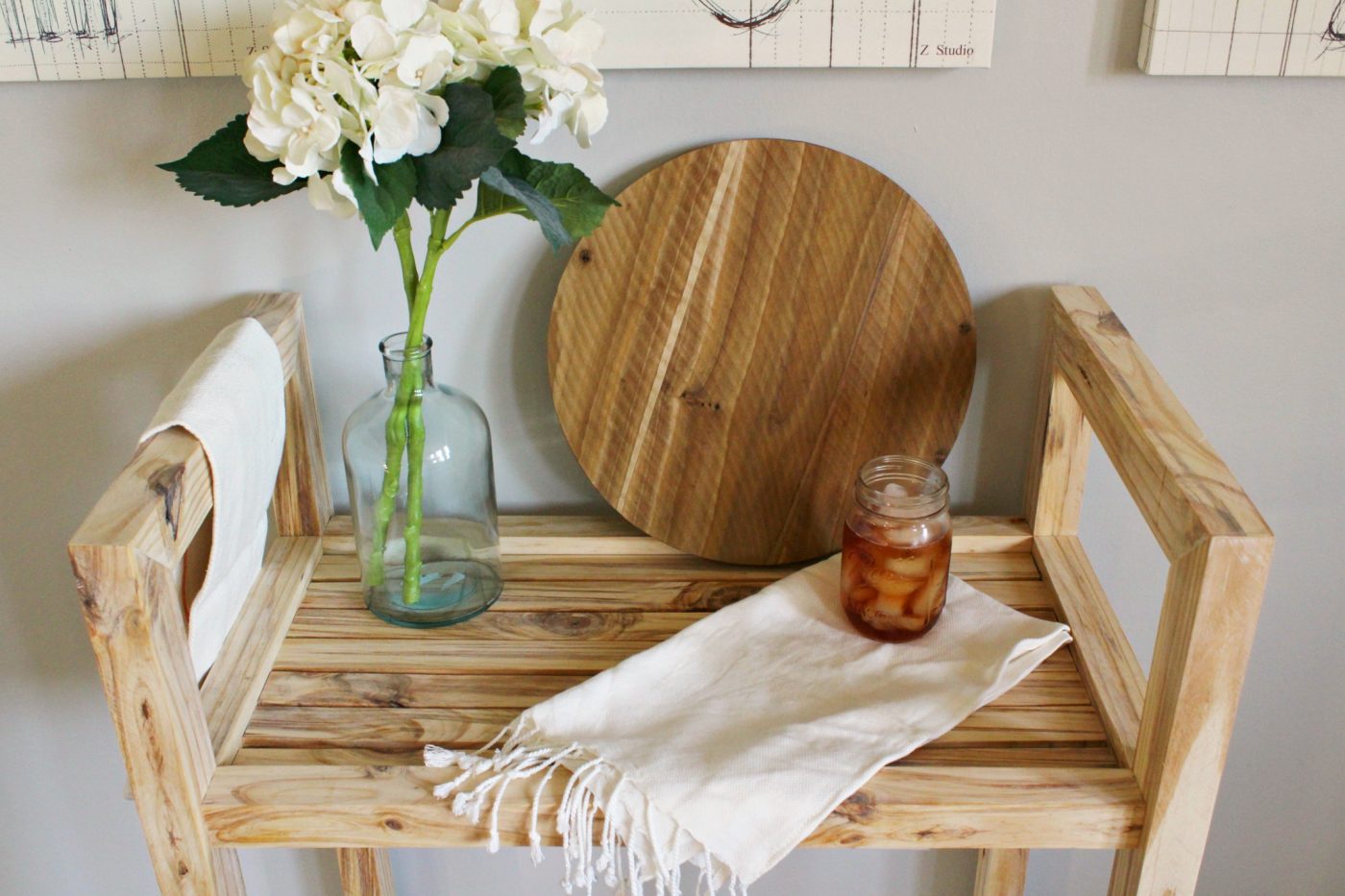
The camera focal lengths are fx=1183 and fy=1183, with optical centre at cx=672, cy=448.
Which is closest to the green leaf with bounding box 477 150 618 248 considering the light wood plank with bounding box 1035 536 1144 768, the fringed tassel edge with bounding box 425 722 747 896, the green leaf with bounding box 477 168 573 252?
the green leaf with bounding box 477 168 573 252

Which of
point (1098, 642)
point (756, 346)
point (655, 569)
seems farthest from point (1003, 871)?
point (756, 346)

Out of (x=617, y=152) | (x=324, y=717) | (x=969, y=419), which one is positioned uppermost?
(x=617, y=152)

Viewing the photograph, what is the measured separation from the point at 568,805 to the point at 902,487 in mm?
353

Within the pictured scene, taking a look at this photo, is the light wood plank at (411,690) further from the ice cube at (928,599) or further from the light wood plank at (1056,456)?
the light wood plank at (1056,456)

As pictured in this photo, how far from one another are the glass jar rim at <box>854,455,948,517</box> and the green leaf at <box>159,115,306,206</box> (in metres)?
0.48

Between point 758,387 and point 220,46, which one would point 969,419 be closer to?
point 758,387

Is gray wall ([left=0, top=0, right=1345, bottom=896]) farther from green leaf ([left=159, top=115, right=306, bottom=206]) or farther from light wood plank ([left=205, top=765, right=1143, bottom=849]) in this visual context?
light wood plank ([left=205, top=765, right=1143, bottom=849])

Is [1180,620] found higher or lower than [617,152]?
lower

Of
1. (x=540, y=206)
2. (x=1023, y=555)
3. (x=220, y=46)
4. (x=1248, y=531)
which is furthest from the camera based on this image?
(x=1023, y=555)

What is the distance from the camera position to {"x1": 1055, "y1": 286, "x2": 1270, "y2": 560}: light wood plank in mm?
711

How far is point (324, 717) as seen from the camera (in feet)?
2.91

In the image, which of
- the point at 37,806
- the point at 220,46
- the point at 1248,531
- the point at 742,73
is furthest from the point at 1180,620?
the point at 37,806

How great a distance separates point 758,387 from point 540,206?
31 cm

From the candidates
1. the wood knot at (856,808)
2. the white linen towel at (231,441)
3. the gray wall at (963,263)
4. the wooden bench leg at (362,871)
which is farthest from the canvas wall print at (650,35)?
the wooden bench leg at (362,871)
